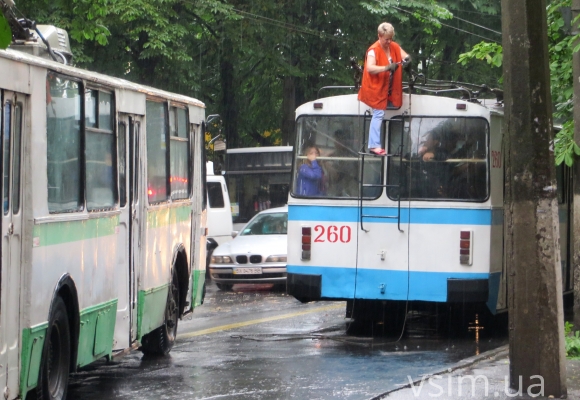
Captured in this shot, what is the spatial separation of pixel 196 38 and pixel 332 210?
52.0 ft

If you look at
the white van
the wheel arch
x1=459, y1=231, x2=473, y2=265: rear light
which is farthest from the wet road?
the white van

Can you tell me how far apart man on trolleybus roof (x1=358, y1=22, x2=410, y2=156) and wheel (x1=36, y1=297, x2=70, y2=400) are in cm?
561

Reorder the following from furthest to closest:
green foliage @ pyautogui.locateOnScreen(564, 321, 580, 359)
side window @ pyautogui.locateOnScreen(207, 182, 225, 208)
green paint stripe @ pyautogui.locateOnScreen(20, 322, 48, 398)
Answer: side window @ pyautogui.locateOnScreen(207, 182, 225, 208) → green foliage @ pyautogui.locateOnScreen(564, 321, 580, 359) → green paint stripe @ pyautogui.locateOnScreen(20, 322, 48, 398)

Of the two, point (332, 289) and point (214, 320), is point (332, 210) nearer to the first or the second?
point (332, 289)

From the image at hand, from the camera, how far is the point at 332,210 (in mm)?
13352

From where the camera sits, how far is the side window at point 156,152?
436 inches

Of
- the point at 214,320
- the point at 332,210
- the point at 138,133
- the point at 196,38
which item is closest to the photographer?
the point at 138,133

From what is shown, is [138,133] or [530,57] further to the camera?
[138,133]

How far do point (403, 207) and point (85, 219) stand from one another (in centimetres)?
534

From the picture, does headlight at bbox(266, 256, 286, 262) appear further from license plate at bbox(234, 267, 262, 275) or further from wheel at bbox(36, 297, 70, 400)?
wheel at bbox(36, 297, 70, 400)

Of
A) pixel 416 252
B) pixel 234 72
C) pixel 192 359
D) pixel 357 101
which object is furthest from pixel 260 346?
pixel 234 72

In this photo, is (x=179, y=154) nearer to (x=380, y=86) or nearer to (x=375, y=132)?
(x=375, y=132)

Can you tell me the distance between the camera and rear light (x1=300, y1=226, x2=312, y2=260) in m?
13.4

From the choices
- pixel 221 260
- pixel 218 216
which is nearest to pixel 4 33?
pixel 221 260
